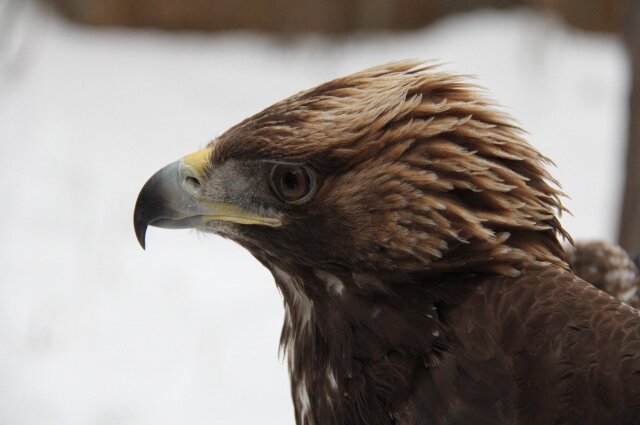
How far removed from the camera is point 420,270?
8.56 feet

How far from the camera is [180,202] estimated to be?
2809 millimetres

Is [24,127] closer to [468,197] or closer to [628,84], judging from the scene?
[628,84]

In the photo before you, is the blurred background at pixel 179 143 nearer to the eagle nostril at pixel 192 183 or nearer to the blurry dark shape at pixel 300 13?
the blurry dark shape at pixel 300 13

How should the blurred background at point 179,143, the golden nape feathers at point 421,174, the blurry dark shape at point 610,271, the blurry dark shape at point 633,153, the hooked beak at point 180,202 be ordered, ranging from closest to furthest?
the golden nape feathers at point 421,174
the hooked beak at point 180,202
the blurry dark shape at point 610,271
the blurry dark shape at point 633,153
the blurred background at point 179,143

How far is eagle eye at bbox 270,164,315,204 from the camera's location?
8.75ft

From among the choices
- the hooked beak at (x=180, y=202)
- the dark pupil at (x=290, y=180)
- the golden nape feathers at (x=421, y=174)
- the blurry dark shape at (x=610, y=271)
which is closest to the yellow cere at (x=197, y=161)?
the hooked beak at (x=180, y=202)

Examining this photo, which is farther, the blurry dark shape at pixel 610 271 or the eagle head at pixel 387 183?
the blurry dark shape at pixel 610 271

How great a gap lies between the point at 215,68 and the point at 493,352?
31.6ft

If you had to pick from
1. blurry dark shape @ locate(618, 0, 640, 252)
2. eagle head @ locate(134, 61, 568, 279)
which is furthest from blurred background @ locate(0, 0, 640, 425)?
eagle head @ locate(134, 61, 568, 279)

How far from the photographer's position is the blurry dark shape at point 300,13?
11.6 m

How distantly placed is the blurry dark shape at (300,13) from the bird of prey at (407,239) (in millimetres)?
8918

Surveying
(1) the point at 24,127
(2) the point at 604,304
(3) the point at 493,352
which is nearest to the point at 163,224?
(3) the point at 493,352

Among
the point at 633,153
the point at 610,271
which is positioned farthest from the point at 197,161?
the point at 633,153

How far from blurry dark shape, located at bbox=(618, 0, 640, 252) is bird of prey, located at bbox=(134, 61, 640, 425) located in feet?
8.13
